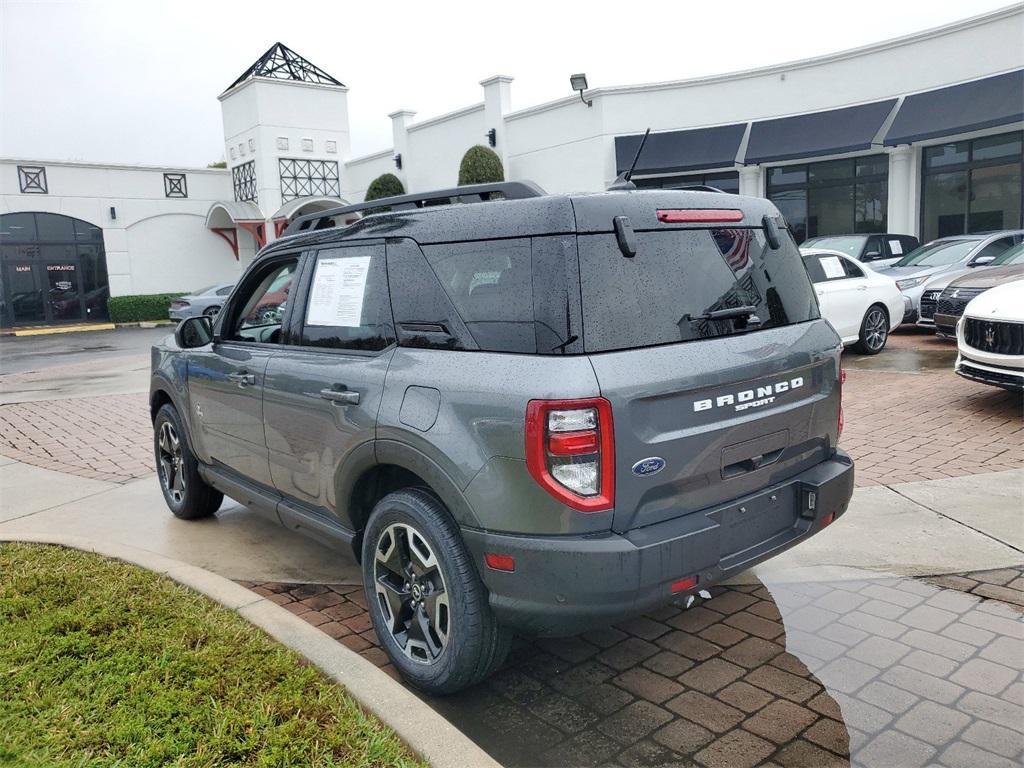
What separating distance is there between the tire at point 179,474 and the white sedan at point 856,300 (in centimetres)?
832

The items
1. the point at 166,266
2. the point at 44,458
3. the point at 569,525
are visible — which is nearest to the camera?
the point at 569,525

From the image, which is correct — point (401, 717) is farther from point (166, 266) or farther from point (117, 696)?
point (166, 266)

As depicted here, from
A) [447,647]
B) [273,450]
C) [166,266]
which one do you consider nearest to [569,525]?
[447,647]

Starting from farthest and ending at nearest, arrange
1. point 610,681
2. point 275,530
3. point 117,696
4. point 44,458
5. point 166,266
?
point 166,266 < point 44,458 < point 275,530 < point 610,681 < point 117,696

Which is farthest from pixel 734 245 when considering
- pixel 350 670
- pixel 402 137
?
pixel 402 137

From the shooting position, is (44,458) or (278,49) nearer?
(44,458)

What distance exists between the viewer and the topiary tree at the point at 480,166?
24781 mm

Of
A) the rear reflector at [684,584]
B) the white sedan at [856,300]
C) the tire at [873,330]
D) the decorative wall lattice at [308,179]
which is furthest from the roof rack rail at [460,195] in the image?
the decorative wall lattice at [308,179]

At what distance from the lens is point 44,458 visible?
7863 mm

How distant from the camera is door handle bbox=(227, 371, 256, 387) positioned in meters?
4.38

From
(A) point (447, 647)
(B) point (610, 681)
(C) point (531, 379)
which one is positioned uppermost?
(C) point (531, 379)

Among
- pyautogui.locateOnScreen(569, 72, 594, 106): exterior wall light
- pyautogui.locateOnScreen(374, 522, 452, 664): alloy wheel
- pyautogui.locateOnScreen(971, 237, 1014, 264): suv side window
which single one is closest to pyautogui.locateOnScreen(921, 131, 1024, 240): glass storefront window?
pyautogui.locateOnScreen(971, 237, 1014, 264): suv side window

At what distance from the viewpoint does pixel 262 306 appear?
4.82 metres

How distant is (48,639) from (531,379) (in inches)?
99.4
